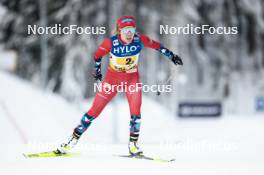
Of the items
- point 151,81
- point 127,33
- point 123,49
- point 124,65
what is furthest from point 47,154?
point 151,81

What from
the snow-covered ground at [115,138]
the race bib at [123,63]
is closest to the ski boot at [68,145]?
the snow-covered ground at [115,138]

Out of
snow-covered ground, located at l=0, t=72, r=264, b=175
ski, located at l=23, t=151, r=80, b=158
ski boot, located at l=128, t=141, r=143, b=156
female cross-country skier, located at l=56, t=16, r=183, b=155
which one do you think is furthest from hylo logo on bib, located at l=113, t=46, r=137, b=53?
ski, located at l=23, t=151, r=80, b=158

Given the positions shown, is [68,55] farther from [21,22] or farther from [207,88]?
[207,88]

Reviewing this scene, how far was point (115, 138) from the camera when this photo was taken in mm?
8844

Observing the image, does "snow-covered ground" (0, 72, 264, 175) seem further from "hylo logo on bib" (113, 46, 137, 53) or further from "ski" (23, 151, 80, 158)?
"hylo logo on bib" (113, 46, 137, 53)

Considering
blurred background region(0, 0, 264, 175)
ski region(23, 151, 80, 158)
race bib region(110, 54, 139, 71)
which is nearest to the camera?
race bib region(110, 54, 139, 71)

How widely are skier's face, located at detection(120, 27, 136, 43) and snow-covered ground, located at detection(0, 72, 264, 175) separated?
1180mm

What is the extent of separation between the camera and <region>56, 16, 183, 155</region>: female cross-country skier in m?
4.93

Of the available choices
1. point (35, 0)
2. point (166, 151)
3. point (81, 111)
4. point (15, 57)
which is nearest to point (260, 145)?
point (166, 151)

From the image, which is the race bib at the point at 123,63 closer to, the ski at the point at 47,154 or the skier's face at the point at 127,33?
the skier's face at the point at 127,33

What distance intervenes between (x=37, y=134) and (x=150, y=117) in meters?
3.58

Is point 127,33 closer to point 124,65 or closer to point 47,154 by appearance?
point 124,65

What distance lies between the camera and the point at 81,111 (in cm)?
955

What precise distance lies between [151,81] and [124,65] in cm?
660
